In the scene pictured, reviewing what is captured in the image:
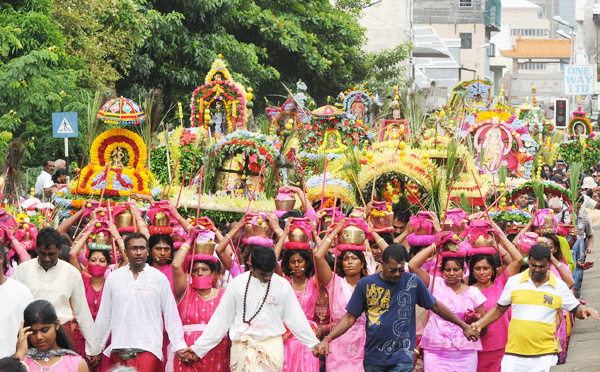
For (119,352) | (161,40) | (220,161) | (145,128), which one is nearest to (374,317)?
(119,352)

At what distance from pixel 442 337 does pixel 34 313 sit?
3385mm

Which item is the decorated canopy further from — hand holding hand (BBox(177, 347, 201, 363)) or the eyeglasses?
the eyeglasses

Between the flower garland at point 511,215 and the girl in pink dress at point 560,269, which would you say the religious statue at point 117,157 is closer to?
the flower garland at point 511,215

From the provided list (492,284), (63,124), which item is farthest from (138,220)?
(63,124)

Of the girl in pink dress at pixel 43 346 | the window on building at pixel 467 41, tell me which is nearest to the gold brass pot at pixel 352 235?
the girl in pink dress at pixel 43 346

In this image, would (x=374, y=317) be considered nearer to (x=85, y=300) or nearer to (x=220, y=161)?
(x=85, y=300)

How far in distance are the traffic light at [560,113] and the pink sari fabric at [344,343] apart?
2827 centimetres

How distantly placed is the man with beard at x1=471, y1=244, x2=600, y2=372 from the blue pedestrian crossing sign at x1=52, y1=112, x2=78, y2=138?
9.24m

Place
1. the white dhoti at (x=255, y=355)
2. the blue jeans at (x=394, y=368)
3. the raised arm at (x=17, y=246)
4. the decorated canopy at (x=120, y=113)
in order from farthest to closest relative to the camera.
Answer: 1. the decorated canopy at (x=120, y=113)
2. the raised arm at (x=17, y=246)
3. the blue jeans at (x=394, y=368)
4. the white dhoti at (x=255, y=355)

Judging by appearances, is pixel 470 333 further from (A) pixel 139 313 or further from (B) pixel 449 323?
(A) pixel 139 313

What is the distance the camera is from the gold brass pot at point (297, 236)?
9180mm

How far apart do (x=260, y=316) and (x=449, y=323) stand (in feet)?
5.44

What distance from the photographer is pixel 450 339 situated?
30.2 ft

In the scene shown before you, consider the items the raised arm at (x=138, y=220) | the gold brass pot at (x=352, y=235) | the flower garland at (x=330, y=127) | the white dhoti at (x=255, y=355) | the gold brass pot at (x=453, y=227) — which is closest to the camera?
the white dhoti at (x=255, y=355)
